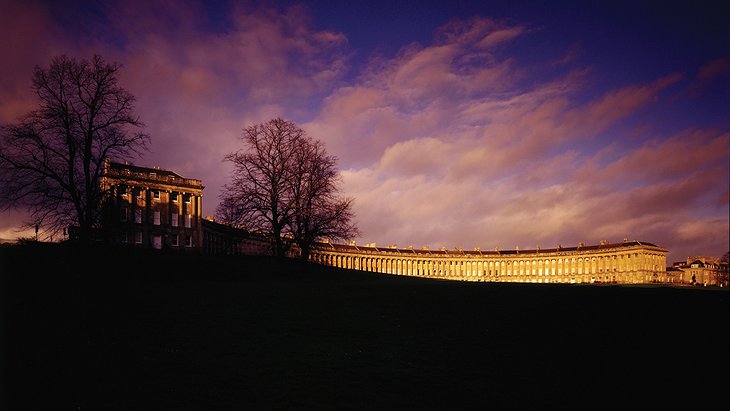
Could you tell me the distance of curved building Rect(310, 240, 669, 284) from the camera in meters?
160

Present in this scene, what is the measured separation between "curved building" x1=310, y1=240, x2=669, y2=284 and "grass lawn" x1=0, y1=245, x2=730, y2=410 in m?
Answer: 124

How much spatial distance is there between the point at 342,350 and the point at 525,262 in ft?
600

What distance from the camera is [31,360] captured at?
1102cm

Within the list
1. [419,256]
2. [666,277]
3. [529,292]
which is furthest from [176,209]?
[666,277]

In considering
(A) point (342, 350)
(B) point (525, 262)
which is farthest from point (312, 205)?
(B) point (525, 262)

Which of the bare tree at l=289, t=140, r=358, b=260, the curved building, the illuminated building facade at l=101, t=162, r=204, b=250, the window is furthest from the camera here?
the curved building

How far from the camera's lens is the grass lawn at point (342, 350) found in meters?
10.1

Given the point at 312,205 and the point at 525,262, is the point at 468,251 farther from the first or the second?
the point at 312,205

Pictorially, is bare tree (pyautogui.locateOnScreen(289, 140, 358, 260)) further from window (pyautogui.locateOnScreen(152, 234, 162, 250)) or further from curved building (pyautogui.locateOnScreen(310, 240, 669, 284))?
curved building (pyautogui.locateOnScreen(310, 240, 669, 284))

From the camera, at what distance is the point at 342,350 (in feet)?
44.5

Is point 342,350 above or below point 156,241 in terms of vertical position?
below

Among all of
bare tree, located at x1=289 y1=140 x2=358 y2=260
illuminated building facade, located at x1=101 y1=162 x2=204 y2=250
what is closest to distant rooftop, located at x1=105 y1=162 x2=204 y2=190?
illuminated building facade, located at x1=101 y1=162 x2=204 y2=250

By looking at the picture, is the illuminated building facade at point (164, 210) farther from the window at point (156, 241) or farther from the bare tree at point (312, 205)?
the bare tree at point (312, 205)

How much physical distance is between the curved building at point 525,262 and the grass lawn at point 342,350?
123722mm
